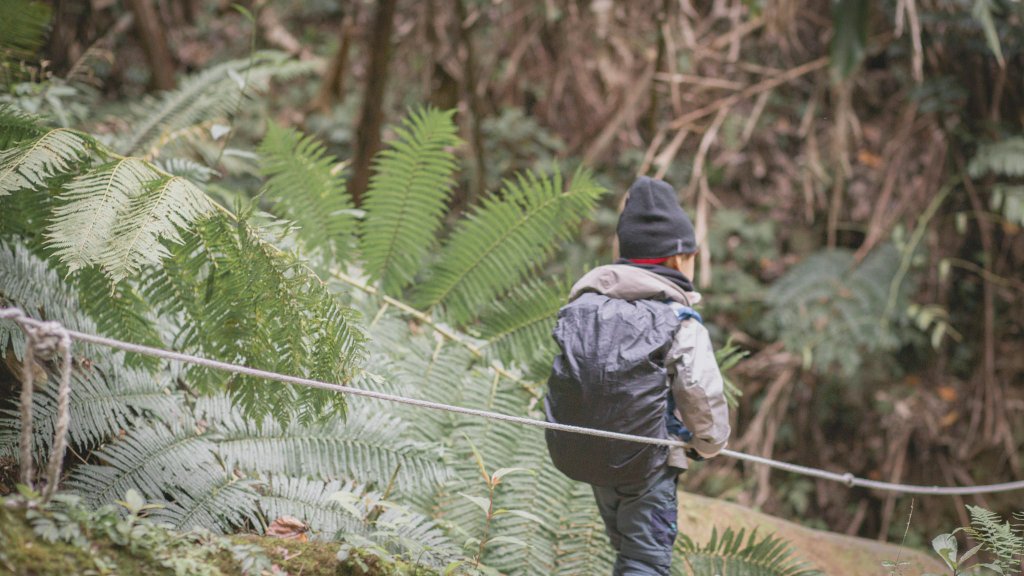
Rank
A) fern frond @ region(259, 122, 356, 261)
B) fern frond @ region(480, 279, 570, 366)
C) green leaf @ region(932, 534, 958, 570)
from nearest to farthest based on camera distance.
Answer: green leaf @ region(932, 534, 958, 570) → fern frond @ region(480, 279, 570, 366) → fern frond @ region(259, 122, 356, 261)

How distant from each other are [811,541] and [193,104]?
3.20m

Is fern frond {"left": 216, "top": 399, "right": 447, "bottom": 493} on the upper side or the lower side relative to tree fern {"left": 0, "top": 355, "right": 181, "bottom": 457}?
lower

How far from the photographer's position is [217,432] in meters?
2.25

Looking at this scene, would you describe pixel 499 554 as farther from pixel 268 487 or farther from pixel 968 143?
pixel 968 143

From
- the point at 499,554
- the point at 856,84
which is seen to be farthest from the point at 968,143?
the point at 499,554

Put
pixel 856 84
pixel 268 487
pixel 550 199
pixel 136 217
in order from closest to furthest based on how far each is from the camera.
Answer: pixel 136 217 → pixel 268 487 → pixel 550 199 → pixel 856 84

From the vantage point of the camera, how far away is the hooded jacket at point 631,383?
2.06 meters

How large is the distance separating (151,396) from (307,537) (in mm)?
671

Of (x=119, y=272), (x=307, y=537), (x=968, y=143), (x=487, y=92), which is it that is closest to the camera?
(x=119, y=272)

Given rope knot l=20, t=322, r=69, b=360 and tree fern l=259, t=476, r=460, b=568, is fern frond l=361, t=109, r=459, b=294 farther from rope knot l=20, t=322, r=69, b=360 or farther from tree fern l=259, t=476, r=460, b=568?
rope knot l=20, t=322, r=69, b=360

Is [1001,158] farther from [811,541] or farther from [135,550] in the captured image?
[135,550]

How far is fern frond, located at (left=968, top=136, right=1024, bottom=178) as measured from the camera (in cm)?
468

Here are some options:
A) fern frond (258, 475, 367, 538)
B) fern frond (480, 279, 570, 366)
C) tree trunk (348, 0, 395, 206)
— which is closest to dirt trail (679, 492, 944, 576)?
fern frond (480, 279, 570, 366)

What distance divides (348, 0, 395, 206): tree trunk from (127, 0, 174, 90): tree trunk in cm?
148
